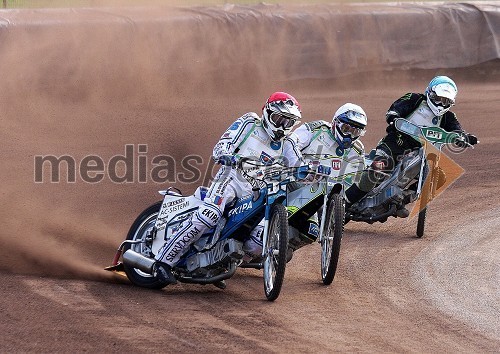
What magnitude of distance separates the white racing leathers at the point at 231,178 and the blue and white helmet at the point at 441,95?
3433mm

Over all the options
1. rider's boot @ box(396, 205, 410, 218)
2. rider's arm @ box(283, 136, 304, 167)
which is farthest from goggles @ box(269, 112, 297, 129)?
rider's boot @ box(396, 205, 410, 218)

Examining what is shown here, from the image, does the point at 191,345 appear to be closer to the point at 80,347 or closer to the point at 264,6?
the point at 80,347

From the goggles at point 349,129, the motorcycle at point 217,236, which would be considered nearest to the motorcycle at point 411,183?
the goggles at point 349,129

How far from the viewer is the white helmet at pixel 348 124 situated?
39.0 ft

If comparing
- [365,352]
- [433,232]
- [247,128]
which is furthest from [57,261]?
[433,232]

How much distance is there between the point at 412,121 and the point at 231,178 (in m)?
4.27

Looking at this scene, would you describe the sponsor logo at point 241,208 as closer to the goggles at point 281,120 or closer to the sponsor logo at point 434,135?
the goggles at point 281,120

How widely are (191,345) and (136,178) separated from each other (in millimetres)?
7659

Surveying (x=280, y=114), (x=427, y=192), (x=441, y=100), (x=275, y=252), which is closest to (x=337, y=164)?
(x=427, y=192)

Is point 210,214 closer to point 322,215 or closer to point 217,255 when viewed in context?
point 217,255

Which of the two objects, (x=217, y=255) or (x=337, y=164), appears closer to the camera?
(x=217, y=255)

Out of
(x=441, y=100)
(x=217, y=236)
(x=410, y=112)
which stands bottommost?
(x=217, y=236)

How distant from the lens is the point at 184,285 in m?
10.5

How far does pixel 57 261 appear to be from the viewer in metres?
10.7
